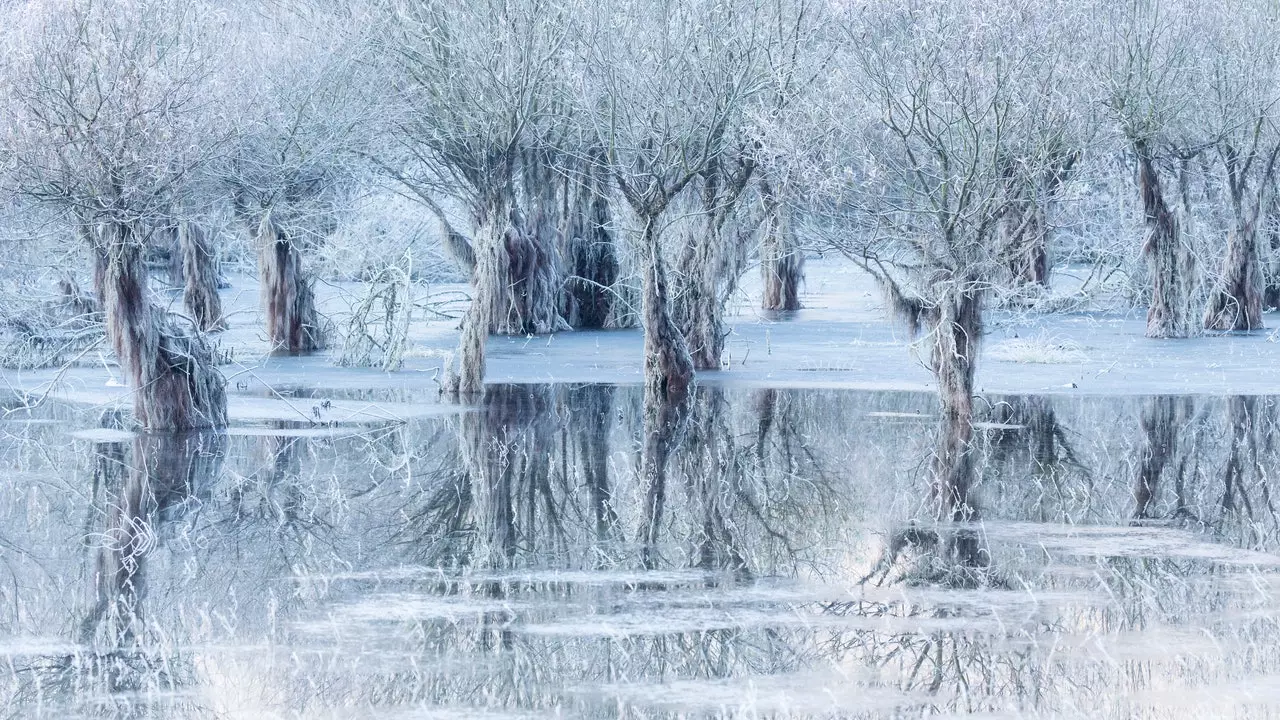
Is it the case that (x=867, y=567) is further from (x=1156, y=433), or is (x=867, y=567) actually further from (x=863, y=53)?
(x=863, y=53)

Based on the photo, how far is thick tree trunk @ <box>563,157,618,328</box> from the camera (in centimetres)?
4016

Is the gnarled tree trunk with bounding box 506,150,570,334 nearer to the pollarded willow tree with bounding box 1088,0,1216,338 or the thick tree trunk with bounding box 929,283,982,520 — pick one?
the pollarded willow tree with bounding box 1088,0,1216,338

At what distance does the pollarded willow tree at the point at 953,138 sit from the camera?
21.1 metres

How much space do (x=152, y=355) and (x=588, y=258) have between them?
803 inches

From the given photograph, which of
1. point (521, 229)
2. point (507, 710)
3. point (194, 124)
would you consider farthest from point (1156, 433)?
point (521, 229)

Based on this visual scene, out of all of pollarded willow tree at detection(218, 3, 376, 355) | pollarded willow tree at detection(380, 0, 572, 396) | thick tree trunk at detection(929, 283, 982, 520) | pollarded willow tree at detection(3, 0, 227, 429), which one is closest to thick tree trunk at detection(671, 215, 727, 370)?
pollarded willow tree at detection(380, 0, 572, 396)

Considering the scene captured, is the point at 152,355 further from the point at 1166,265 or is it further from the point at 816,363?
the point at 1166,265

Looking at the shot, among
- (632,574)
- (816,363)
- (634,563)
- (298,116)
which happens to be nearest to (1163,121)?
(816,363)

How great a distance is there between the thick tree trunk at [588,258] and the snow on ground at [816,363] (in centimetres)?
96

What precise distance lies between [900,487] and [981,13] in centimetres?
601

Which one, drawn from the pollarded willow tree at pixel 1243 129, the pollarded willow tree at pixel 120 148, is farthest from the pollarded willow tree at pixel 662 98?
the pollarded willow tree at pixel 1243 129

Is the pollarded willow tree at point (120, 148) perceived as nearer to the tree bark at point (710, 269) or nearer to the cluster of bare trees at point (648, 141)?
the cluster of bare trees at point (648, 141)

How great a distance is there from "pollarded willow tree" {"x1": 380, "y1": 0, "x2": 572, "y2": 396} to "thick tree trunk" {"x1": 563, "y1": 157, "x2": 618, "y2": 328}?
154 inches

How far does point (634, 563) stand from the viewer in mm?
14070
